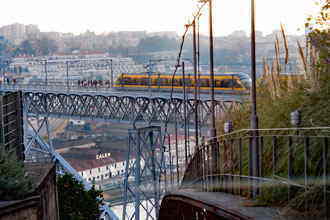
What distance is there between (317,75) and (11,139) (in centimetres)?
475

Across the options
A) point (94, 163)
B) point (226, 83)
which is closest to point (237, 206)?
point (226, 83)

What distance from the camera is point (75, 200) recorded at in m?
12.4

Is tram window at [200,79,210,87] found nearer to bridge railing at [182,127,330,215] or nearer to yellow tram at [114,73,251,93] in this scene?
yellow tram at [114,73,251,93]

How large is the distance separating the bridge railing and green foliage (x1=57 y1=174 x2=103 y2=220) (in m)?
5.13

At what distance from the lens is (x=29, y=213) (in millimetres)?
5746

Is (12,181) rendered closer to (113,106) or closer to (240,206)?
(240,206)

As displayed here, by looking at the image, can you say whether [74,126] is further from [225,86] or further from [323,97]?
[323,97]

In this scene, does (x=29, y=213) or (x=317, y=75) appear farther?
(x=317, y=75)

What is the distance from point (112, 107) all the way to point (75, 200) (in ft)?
51.8

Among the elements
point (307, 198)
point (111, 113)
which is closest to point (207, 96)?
point (111, 113)

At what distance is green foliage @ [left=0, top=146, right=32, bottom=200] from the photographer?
6016 millimetres

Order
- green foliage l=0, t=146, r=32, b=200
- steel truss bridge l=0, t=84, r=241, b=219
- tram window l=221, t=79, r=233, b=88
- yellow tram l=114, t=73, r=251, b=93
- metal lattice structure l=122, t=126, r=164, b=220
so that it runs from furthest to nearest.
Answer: tram window l=221, t=79, r=233, b=88, yellow tram l=114, t=73, r=251, b=93, steel truss bridge l=0, t=84, r=241, b=219, metal lattice structure l=122, t=126, r=164, b=220, green foliage l=0, t=146, r=32, b=200

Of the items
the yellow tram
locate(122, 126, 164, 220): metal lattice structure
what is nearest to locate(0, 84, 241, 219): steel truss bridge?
locate(122, 126, 164, 220): metal lattice structure

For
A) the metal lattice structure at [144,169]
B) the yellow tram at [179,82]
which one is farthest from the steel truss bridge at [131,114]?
the yellow tram at [179,82]
